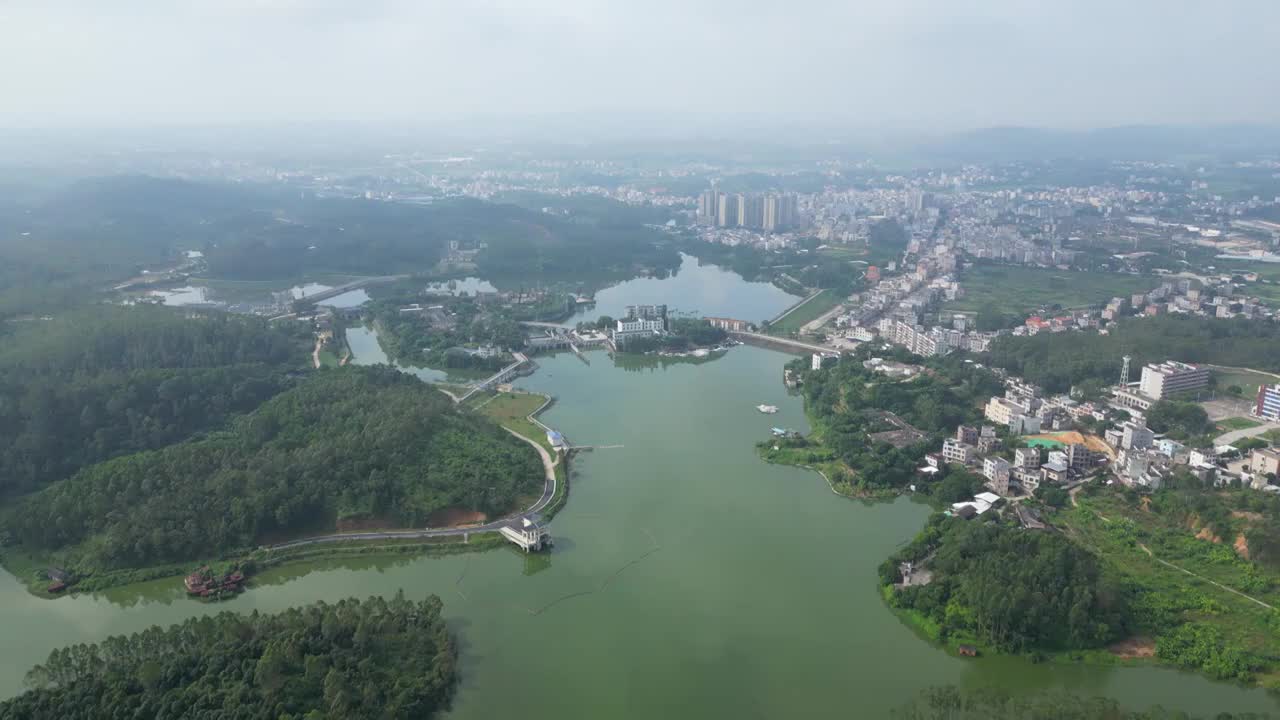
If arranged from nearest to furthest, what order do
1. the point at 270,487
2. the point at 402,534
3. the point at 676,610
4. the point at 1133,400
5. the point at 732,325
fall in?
1. the point at 676,610
2. the point at 402,534
3. the point at 270,487
4. the point at 1133,400
5. the point at 732,325

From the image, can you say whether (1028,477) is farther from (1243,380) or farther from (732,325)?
(732,325)

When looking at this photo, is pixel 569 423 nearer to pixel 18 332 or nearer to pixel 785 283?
pixel 18 332

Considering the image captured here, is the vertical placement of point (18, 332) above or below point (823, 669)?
above

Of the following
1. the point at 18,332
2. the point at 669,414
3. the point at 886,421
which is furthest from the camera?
the point at 18,332

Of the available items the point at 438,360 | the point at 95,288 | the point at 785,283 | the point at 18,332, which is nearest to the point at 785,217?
the point at 785,283

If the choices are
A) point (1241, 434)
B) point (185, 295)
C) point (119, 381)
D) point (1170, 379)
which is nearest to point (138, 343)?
point (119, 381)

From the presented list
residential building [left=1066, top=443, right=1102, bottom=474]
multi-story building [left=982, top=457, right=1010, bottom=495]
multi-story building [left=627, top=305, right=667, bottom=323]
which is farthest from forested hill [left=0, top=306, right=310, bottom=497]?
residential building [left=1066, top=443, right=1102, bottom=474]

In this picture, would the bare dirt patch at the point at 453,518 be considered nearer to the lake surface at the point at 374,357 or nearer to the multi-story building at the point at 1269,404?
the lake surface at the point at 374,357
